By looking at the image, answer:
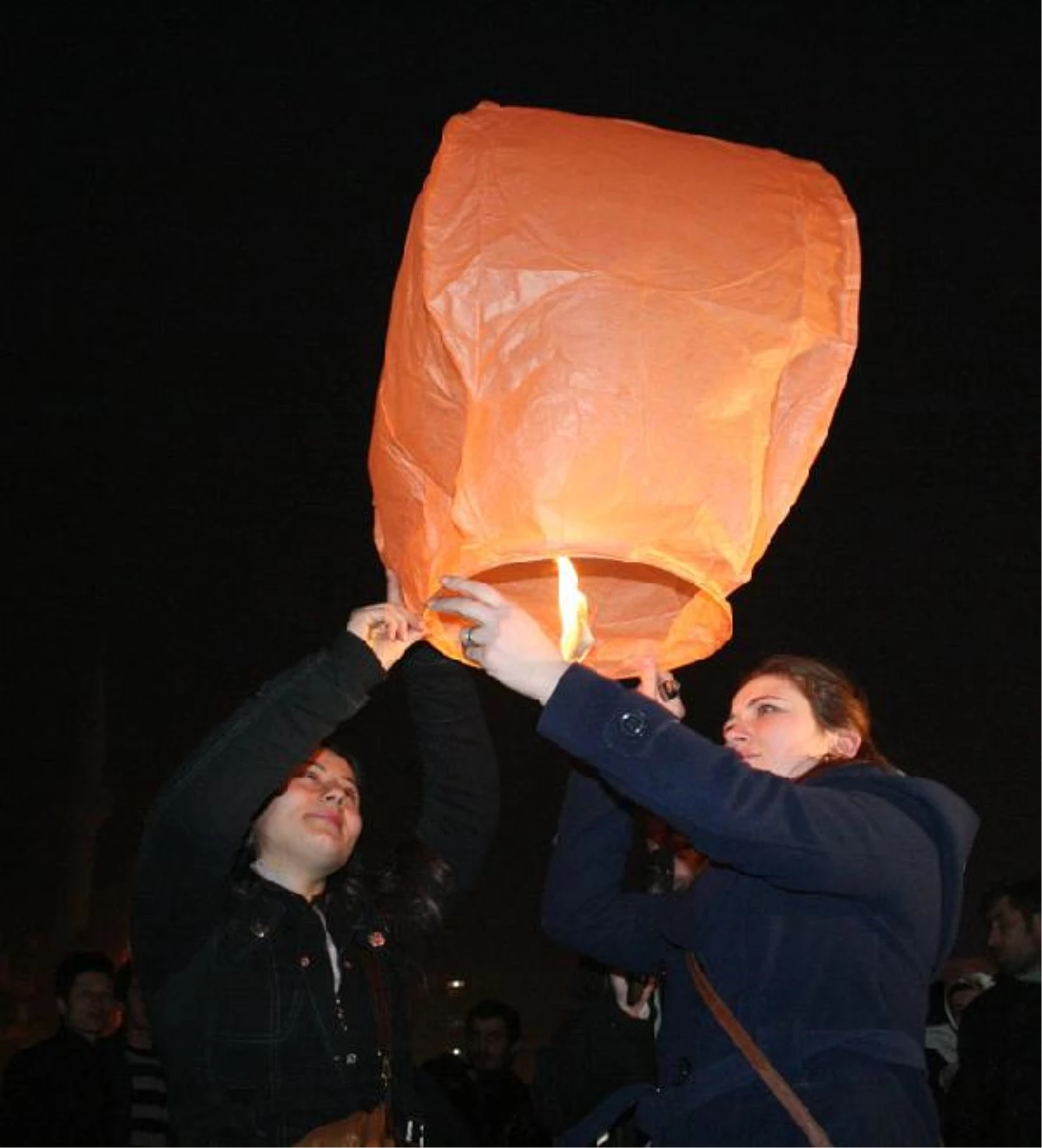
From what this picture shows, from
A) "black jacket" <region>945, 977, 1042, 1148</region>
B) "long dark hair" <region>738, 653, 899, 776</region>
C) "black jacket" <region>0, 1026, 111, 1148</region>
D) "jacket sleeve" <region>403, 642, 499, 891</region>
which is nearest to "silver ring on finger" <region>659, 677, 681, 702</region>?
"long dark hair" <region>738, 653, 899, 776</region>

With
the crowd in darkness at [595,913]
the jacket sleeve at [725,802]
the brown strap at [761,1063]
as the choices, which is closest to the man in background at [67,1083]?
the crowd in darkness at [595,913]

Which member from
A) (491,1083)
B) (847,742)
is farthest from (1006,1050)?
(491,1083)

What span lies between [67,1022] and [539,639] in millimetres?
2901

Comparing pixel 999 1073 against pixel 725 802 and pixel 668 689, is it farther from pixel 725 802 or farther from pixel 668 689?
pixel 725 802

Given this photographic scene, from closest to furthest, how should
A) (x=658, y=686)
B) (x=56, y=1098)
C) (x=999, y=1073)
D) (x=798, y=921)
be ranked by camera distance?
(x=798, y=921) → (x=658, y=686) → (x=999, y=1073) → (x=56, y=1098)

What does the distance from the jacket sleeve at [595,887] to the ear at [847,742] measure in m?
0.40

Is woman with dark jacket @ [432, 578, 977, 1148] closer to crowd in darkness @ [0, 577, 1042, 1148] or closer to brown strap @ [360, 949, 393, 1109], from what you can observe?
crowd in darkness @ [0, 577, 1042, 1148]

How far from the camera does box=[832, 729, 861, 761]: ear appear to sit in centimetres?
202

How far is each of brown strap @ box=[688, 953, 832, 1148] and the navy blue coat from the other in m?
0.02

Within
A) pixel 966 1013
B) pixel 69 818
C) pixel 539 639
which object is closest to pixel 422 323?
pixel 539 639

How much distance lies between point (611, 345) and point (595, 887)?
3.23ft

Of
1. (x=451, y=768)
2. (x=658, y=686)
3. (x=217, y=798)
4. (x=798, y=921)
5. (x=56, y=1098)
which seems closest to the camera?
(x=798, y=921)

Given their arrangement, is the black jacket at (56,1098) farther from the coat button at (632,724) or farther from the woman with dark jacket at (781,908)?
the coat button at (632,724)

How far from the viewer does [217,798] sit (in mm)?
1967
